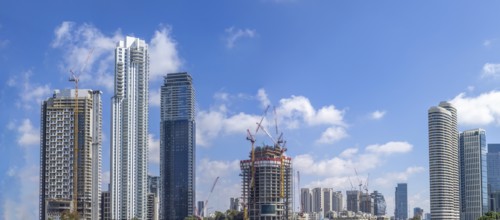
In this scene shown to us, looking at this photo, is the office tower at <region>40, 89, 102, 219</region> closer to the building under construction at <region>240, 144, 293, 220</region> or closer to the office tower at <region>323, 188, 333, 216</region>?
the building under construction at <region>240, 144, 293, 220</region>

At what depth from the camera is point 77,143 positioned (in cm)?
9025

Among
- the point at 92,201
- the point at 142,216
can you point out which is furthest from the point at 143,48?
the point at 92,201

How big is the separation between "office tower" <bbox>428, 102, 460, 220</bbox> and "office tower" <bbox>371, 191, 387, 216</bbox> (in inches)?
1636

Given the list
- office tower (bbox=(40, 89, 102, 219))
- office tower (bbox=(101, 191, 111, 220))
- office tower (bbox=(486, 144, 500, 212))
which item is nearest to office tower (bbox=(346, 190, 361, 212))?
office tower (bbox=(486, 144, 500, 212))

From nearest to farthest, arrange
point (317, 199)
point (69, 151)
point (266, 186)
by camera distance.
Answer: point (69, 151) < point (266, 186) < point (317, 199)

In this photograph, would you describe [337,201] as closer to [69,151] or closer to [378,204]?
[378,204]

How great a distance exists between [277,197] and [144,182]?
70.2ft

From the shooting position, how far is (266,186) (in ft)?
349

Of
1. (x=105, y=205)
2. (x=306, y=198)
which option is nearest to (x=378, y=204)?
(x=306, y=198)

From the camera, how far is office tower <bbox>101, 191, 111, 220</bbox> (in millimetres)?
101750

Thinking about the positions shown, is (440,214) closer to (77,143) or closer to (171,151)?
(171,151)

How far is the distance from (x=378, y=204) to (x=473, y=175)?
43.7 meters

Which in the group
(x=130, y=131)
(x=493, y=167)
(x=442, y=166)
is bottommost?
(x=442, y=166)

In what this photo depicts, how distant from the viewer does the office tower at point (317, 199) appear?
183m
